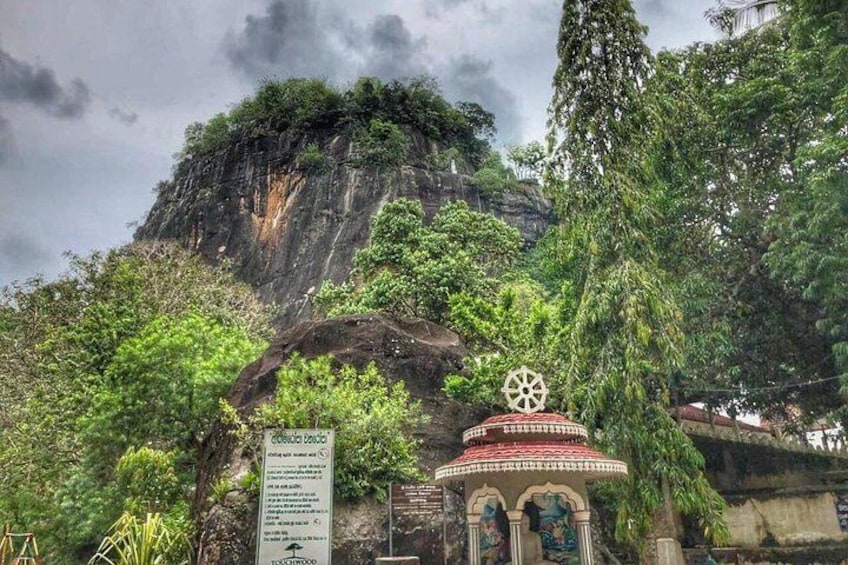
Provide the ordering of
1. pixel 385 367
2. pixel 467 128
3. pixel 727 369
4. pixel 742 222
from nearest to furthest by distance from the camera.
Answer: pixel 385 367 < pixel 742 222 < pixel 727 369 < pixel 467 128

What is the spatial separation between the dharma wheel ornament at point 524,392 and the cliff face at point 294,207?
86.9 ft

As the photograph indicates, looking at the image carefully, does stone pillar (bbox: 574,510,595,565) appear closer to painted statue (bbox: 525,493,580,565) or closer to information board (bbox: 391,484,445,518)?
painted statue (bbox: 525,493,580,565)

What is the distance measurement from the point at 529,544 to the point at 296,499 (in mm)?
3036

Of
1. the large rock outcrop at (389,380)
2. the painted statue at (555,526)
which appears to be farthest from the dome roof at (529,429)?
the large rock outcrop at (389,380)

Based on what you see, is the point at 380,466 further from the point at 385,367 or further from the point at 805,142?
the point at 805,142

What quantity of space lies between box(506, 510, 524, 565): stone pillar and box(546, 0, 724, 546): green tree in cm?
316

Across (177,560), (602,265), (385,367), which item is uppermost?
(602,265)

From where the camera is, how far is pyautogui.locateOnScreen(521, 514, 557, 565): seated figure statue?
787 cm

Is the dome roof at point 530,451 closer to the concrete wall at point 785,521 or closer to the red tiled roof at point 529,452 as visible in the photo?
the red tiled roof at point 529,452

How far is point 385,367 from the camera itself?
1305 centimetres

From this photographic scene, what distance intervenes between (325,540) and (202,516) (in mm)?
3830

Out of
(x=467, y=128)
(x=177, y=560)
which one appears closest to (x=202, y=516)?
(x=177, y=560)

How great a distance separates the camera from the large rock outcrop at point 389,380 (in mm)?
10008

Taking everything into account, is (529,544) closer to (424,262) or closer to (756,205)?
(756,205)
